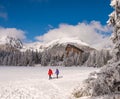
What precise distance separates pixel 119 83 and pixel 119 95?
129 centimetres

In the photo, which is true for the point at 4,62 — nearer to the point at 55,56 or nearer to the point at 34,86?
the point at 55,56

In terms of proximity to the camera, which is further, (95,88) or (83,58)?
(83,58)

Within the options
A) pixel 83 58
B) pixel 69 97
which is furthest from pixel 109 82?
pixel 83 58

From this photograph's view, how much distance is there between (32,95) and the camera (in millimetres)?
33781

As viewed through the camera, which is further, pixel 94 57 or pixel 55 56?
pixel 55 56

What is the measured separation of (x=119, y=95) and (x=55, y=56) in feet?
544

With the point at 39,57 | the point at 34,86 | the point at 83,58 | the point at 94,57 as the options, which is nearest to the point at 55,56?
the point at 39,57

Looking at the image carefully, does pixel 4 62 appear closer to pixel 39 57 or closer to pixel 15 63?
pixel 15 63

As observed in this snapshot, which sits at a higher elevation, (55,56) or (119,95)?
(55,56)

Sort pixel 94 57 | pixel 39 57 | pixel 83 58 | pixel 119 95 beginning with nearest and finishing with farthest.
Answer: pixel 119 95, pixel 94 57, pixel 83 58, pixel 39 57

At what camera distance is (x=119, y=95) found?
24641 millimetres

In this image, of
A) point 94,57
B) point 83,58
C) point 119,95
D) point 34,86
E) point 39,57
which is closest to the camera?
point 119,95

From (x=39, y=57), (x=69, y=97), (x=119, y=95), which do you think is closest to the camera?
(x=119, y=95)

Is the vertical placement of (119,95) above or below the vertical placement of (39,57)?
below
